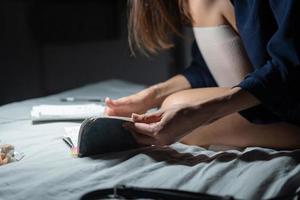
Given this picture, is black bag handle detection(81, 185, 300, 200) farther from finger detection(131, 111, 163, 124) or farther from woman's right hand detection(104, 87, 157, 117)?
woman's right hand detection(104, 87, 157, 117)

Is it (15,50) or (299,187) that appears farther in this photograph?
(15,50)

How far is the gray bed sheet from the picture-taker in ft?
2.39

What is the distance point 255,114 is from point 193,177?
0.21 metres

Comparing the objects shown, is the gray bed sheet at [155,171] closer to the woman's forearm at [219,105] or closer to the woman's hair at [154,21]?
the woman's forearm at [219,105]

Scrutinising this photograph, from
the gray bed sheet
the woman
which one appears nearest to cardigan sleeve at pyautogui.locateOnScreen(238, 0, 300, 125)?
the woman

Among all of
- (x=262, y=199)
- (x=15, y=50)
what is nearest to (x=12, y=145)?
(x=262, y=199)

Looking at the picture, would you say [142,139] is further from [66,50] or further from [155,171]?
[66,50]

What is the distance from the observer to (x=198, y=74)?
1.30 meters

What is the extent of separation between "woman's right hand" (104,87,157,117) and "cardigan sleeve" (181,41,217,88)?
13 centimetres

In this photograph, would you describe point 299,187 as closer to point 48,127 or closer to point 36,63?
point 48,127

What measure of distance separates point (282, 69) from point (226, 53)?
0.67ft

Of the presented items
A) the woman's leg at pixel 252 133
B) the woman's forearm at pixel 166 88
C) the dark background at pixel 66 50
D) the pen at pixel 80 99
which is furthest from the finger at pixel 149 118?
the dark background at pixel 66 50

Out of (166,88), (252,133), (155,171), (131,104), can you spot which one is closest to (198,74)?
(166,88)

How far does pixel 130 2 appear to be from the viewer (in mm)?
1325
